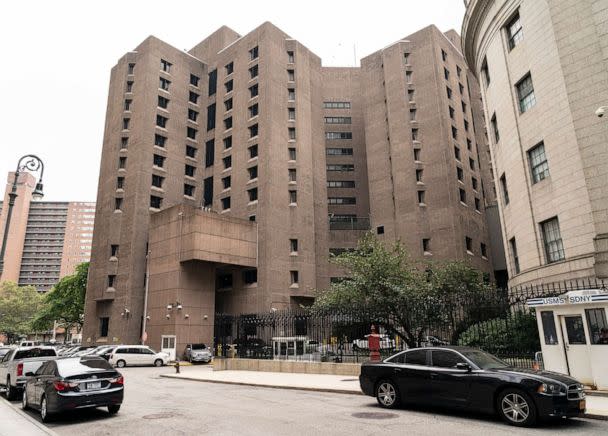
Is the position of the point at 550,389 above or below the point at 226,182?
below

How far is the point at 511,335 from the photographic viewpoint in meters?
16.7

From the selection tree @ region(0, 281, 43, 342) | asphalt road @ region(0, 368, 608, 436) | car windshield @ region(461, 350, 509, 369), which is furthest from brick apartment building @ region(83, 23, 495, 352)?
tree @ region(0, 281, 43, 342)

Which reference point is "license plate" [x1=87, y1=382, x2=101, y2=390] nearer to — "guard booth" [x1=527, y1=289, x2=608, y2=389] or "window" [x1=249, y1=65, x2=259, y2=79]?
"guard booth" [x1=527, y1=289, x2=608, y2=389]

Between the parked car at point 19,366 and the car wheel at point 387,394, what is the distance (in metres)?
11.6

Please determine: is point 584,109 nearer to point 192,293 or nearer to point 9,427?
point 9,427

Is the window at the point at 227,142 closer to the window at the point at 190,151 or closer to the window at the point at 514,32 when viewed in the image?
the window at the point at 190,151

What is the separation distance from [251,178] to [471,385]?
44.1m

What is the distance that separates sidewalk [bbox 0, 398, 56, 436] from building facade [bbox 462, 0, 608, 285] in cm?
1915

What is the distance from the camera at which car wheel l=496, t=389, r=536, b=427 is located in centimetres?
870

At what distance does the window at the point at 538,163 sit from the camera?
22.5m

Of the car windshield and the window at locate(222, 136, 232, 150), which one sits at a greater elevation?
the window at locate(222, 136, 232, 150)

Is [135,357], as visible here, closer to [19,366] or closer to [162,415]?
[19,366]

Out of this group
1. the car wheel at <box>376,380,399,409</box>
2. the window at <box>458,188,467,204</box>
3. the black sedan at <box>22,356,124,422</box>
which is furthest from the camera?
the window at <box>458,188,467,204</box>

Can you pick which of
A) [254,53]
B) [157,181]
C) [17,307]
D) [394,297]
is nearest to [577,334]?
[394,297]
